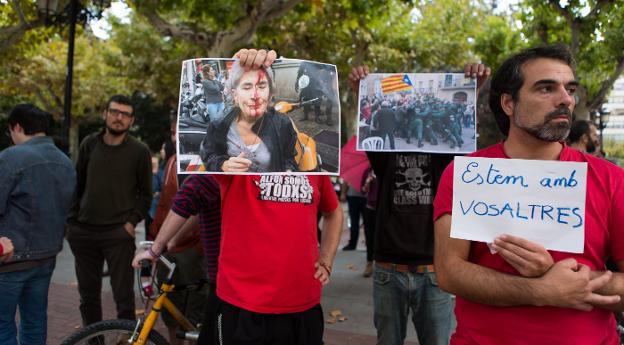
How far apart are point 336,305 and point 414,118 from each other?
3.62m

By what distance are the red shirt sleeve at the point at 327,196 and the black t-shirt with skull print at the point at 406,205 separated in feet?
1.49

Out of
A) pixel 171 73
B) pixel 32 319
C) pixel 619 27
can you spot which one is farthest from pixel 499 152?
pixel 171 73

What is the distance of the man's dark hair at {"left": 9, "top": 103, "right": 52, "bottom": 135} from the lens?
357 cm

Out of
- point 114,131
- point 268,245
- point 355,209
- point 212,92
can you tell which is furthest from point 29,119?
point 355,209

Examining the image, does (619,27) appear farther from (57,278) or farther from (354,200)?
(57,278)

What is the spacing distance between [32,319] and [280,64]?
2.59 m

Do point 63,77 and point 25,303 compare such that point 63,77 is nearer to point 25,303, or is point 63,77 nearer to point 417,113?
point 25,303

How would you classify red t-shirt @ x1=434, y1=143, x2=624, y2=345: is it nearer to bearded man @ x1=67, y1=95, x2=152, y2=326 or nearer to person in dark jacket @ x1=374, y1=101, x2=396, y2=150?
person in dark jacket @ x1=374, y1=101, x2=396, y2=150

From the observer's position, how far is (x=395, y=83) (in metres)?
3.01

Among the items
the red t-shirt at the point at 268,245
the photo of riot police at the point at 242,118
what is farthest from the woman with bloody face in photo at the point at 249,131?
the red t-shirt at the point at 268,245

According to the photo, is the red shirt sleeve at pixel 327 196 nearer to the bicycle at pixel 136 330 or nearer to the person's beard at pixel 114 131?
the bicycle at pixel 136 330

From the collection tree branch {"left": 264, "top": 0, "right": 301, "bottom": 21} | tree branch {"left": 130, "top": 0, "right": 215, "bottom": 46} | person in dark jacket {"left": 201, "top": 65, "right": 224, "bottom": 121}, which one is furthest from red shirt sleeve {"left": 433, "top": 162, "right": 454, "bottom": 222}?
tree branch {"left": 130, "top": 0, "right": 215, "bottom": 46}

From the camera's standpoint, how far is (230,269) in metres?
2.41

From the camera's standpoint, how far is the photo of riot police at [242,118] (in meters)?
2.24
